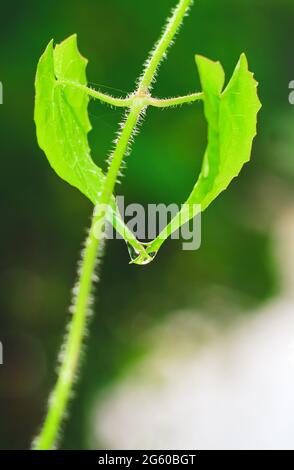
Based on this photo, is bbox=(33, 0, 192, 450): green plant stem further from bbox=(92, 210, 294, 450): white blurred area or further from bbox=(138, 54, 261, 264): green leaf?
bbox=(92, 210, 294, 450): white blurred area

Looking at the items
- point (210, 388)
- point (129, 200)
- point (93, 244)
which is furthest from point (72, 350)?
point (210, 388)

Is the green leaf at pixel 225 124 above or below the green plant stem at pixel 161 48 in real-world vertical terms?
below

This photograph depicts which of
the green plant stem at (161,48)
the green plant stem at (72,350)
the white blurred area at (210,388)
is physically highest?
the green plant stem at (161,48)

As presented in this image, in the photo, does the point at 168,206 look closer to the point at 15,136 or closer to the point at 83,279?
the point at 15,136

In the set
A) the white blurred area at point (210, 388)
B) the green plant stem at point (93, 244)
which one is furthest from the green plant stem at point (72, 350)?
the white blurred area at point (210, 388)

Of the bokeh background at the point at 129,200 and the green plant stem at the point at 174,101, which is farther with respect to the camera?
the bokeh background at the point at 129,200

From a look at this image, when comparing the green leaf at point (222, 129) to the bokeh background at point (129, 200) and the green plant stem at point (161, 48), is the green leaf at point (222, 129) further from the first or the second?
the bokeh background at point (129, 200)

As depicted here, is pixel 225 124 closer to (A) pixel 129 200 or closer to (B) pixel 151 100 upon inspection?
(B) pixel 151 100
